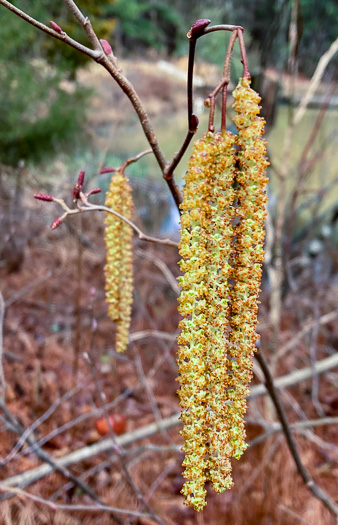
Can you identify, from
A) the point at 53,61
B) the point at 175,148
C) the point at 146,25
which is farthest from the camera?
the point at 146,25

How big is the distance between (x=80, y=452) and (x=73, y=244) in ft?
6.66

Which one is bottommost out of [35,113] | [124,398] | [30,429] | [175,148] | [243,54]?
[124,398]

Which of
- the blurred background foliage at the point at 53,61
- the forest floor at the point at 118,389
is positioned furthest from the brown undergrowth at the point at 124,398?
the blurred background foliage at the point at 53,61

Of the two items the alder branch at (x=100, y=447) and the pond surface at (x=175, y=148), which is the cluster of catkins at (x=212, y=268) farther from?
the pond surface at (x=175, y=148)

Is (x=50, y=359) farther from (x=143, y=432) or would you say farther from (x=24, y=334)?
(x=143, y=432)

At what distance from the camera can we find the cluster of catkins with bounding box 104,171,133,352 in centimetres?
80

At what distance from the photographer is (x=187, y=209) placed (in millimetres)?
543

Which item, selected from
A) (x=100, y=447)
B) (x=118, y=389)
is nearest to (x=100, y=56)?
(x=100, y=447)

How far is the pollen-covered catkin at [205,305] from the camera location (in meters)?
0.53

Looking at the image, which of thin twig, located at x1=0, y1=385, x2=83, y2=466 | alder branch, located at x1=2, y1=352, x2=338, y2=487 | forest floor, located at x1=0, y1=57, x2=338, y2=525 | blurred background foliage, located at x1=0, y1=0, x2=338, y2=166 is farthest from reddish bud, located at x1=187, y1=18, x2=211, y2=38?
blurred background foliage, located at x1=0, y1=0, x2=338, y2=166

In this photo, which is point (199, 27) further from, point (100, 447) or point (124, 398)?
point (124, 398)

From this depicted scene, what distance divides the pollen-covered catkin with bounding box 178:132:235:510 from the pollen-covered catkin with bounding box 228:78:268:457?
21 mm

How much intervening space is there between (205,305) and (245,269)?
76mm

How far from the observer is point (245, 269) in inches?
22.3
